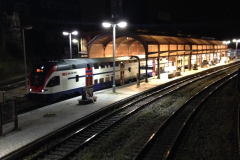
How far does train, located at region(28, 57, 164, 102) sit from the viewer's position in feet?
53.9

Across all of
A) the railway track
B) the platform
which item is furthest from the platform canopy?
the railway track

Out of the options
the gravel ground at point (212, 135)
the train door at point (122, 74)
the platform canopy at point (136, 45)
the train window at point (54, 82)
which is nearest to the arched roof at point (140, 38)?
the platform canopy at point (136, 45)

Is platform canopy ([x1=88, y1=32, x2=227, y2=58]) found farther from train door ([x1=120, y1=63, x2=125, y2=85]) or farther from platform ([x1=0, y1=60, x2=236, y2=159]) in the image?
platform ([x1=0, y1=60, x2=236, y2=159])

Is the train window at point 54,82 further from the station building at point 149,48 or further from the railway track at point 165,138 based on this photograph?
the station building at point 149,48

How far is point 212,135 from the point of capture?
10016 millimetres

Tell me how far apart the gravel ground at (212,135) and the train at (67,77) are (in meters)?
9.17

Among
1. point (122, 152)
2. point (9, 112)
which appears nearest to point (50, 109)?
point (9, 112)

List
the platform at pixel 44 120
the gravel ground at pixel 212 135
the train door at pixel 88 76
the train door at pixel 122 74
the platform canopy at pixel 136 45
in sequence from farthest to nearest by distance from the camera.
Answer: the platform canopy at pixel 136 45 → the train door at pixel 122 74 → the train door at pixel 88 76 → the platform at pixel 44 120 → the gravel ground at pixel 212 135

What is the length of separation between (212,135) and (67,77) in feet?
35.8

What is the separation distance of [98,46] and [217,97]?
16581mm

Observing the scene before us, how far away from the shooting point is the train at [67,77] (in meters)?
16.4

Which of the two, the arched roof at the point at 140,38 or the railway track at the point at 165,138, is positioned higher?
the arched roof at the point at 140,38

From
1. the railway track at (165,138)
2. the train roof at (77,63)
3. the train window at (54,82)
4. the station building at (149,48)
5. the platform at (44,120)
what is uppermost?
the station building at (149,48)

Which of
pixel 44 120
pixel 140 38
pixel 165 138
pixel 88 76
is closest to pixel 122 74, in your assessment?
pixel 140 38
